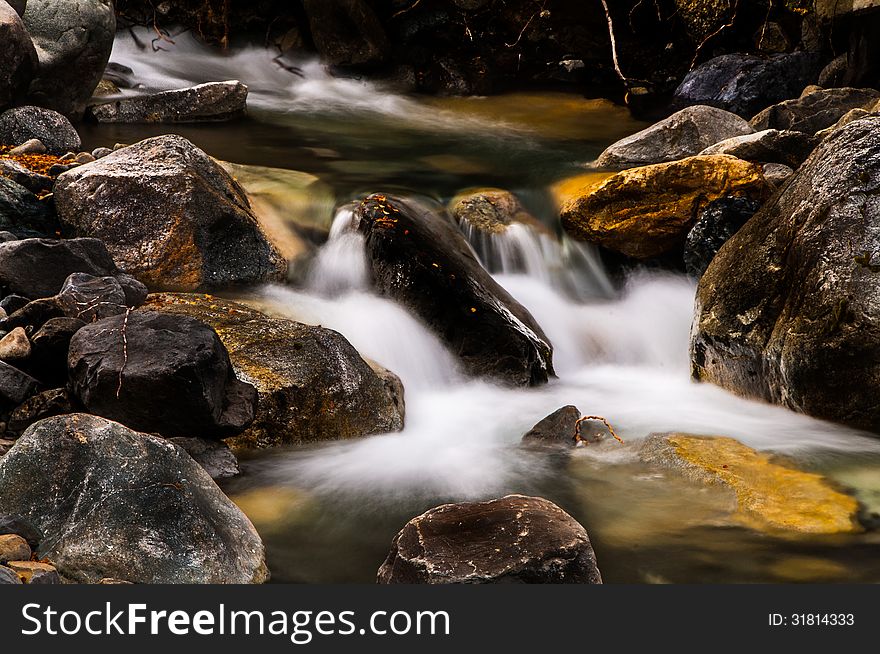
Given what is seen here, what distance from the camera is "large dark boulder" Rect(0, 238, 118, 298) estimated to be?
580 cm

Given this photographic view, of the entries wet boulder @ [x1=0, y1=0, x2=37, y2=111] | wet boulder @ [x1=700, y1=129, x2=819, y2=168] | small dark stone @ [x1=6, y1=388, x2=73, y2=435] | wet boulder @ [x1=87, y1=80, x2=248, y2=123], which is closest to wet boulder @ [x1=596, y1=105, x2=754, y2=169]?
wet boulder @ [x1=700, y1=129, x2=819, y2=168]

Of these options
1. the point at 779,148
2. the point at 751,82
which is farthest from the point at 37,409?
the point at 751,82

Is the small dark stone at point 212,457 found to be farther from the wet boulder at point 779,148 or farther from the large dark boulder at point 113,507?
the wet boulder at point 779,148

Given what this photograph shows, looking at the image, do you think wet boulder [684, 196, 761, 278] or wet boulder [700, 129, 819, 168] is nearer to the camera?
wet boulder [684, 196, 761, 278]

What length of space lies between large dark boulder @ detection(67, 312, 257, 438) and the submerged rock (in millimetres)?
2433

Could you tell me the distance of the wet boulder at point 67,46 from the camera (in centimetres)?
995

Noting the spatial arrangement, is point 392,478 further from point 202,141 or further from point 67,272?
point 202,141

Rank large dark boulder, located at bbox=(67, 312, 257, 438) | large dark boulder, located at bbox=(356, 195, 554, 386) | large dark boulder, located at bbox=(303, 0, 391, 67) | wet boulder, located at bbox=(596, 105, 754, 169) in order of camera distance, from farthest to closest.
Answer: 1. large dark boulder, located at bbox=(303, 0, 391, 67)
2. wet boulder, located at bbox=(596, 105, 754, 169)
3. large dark boulder, located at bbox=(356, 195, 554, 386)
4. large dark boulder, located at bbox=(67, 312, 257, 438)

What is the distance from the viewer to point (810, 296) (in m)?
5.76

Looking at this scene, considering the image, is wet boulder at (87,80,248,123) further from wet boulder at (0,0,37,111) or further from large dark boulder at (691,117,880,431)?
large dark boulder at (691,117,880,431)

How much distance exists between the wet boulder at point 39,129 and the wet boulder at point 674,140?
220 inches

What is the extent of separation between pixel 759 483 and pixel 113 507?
3172mm

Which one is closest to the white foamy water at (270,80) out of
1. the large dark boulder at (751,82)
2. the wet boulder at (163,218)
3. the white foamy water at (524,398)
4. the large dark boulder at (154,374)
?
the large dark boulder at (751,82)

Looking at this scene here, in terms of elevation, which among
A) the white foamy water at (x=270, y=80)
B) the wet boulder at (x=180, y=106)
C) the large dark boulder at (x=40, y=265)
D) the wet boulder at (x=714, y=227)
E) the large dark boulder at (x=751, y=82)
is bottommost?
the large dark boulder at (x=40, y=265)
